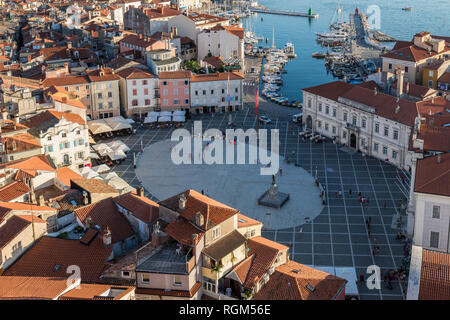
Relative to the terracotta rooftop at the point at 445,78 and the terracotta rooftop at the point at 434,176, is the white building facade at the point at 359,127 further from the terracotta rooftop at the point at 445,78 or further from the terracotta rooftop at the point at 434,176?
the terracotta rooftop at the point at 445,78

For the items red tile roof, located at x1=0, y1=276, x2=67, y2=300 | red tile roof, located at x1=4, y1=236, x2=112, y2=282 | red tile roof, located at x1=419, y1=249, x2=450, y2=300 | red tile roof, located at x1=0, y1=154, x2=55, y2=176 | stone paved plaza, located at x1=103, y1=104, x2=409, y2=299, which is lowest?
stone paved plaza, located at x1=103, y1=104, x2=409, y2=299

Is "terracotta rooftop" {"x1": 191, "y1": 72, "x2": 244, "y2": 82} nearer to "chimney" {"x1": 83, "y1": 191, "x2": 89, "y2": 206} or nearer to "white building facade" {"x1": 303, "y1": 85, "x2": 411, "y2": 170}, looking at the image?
"white building facade" {"x1": 303, "y1": 85, "x2": 411, "y2": 170}

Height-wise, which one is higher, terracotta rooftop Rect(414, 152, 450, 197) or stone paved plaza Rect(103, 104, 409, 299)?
terracotta rooftop Rect(414, 152, 450, 197)

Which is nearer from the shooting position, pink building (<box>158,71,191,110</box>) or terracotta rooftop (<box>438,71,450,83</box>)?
pink building (<box>158,71,191,110</box>)

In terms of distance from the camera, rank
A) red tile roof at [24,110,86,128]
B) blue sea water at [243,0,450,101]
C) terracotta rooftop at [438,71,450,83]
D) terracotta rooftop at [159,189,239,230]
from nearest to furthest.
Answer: terracotta rooftop at [159,189,239,230]
red tile roof at [24,110,86,128]
terracotta rooftop at [438,71,450,83]
blue sea water at [243,0,450,101]

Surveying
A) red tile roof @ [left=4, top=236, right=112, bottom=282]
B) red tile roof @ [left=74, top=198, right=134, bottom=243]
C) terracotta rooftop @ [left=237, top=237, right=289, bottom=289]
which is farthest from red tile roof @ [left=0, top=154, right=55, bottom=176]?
terracotta rooftop @ [left=237, top=237, right=289, bottom=289]

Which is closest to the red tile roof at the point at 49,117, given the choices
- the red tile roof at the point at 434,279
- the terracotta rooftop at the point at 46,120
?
the terracotta rooftop at the point at 46,120

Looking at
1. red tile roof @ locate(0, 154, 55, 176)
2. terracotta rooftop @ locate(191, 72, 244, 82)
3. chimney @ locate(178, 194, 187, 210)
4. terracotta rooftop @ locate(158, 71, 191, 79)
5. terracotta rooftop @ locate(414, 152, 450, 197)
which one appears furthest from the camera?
terracotta rooftop @ locate(191, 72, 244, 82)
